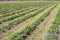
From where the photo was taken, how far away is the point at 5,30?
12.4m

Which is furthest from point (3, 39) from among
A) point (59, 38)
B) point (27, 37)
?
point (59, 38)

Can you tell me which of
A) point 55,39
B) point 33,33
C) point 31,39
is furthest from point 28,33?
point 55,39

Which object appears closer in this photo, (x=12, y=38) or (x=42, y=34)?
(x=12, y=38)

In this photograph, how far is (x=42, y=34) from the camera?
11398mm

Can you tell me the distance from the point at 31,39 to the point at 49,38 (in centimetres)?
101

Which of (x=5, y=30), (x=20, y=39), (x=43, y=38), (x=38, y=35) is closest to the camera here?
(x=20, y=39)

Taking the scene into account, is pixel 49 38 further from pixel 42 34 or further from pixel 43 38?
pixel 42 34

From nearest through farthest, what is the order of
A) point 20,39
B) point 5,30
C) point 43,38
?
1. point 20,39
2. point 43,38
3. point 5,30

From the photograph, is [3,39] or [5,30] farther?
[5,30]

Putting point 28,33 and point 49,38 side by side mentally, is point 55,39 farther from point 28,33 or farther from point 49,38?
point 28,33

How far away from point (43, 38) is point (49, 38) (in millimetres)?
468

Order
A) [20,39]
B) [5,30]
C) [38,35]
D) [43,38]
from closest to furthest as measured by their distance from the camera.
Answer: [20,39] → [43,38] → [38,35] → [5,30]

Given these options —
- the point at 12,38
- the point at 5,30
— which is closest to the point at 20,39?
the point at 12,38

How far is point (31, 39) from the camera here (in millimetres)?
10211
